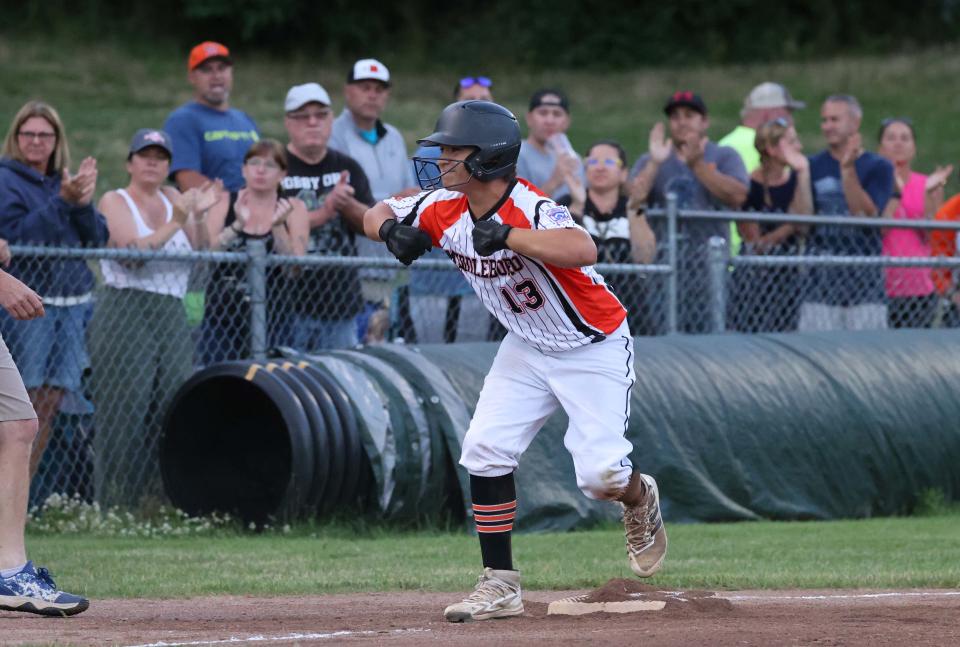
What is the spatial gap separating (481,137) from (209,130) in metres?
5.21

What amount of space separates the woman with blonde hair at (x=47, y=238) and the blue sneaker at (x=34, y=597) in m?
3.05

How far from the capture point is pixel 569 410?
6.96 m

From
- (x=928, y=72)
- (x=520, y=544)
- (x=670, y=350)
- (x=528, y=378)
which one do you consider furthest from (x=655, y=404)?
(x=928, y=72)

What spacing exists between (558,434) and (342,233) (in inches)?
88.3

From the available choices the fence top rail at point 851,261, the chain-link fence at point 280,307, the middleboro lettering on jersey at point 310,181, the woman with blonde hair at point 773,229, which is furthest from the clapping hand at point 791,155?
the middleboro lettering on jersey at point 310,181

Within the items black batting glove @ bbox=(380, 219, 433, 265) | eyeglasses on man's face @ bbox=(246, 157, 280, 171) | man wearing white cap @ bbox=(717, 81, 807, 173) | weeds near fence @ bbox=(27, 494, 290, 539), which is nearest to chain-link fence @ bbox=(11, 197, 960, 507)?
weeds near fence @ bbox=(27, 494, 290, 539)

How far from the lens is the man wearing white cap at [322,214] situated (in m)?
10.9

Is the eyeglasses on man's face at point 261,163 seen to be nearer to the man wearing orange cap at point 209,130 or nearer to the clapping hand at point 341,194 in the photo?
the clapping hand at point 341,194

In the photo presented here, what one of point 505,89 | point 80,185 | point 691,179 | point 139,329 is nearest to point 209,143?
point 139,329

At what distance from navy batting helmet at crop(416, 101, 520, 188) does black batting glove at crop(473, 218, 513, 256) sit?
1.00 ft

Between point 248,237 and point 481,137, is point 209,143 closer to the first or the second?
point 248,237

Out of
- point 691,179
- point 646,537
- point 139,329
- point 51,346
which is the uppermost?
point 691,179

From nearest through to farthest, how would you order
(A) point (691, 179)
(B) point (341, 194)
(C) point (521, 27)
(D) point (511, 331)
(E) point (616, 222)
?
1. (D) point (511, 331)
2. (B) point (341, 194)
3. (E) point (616, 222)
4. (A) point (691, 179)
5. (C) point (521, 27)

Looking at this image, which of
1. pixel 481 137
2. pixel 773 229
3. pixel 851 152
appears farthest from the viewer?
pixel 773 229
